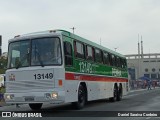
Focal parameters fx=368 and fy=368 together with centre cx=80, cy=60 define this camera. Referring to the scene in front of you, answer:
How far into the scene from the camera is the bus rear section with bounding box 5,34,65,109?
14.6 metres

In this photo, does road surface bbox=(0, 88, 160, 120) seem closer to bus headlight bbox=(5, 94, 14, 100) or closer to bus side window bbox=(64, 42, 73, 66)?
bus headlight bbox=(5, 94, 14, 100)

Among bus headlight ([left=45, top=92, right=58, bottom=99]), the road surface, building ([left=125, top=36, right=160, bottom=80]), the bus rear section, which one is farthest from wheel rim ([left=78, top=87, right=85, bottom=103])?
building ([left=125, top=36, right=160, bottom=80])

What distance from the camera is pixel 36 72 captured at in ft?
48.5

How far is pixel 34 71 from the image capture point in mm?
14805

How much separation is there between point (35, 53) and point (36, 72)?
2.61 feet

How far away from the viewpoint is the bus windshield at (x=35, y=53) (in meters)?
14.8

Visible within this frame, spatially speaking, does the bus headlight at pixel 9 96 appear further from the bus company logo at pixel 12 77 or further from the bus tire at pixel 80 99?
the bus tire at pixel 80 99

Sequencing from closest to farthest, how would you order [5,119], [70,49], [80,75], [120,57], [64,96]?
[5,119] < [64,96] < [70,49] < [80,75] < [120,57]

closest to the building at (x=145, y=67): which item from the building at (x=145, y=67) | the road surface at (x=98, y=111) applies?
the building at (x=145, y=67)

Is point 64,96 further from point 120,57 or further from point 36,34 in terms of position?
point 120,57

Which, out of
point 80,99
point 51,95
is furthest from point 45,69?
point 80,99

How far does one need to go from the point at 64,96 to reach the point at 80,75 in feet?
8.46

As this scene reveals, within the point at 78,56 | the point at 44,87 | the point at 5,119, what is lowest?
the point at 5,119

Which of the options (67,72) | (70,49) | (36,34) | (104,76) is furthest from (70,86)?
(104,76)
